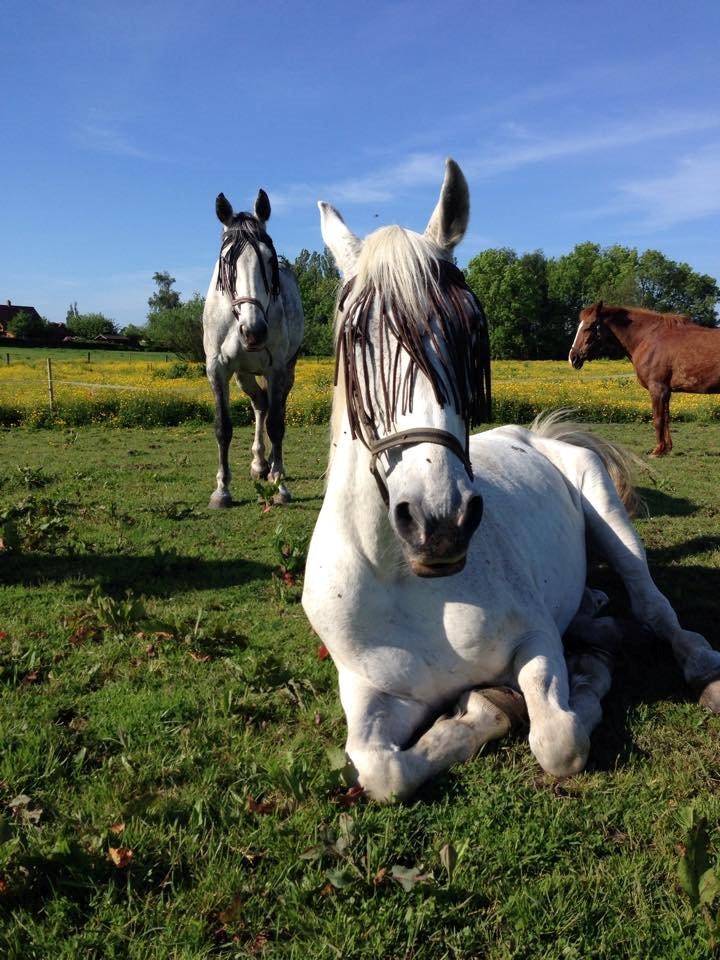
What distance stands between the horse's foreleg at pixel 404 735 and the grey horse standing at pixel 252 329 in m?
5.10

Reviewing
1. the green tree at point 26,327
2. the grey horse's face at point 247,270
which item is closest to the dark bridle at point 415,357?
the grey horse's face at point 247,270

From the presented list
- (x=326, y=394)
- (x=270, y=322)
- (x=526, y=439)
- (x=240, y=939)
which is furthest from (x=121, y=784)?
(x=326, y=394)

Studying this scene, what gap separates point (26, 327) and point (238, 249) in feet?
264

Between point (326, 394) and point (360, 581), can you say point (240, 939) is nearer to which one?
point (360, 581)

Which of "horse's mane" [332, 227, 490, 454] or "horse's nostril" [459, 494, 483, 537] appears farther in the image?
"horse's mane" [332, 227, 490, 454]

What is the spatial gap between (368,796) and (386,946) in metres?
0.63

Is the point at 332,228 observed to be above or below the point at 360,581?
above

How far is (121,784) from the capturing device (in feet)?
8.95

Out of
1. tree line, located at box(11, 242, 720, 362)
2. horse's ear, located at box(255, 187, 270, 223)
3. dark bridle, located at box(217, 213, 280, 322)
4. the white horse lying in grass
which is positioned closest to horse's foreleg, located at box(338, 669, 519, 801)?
the white horse lying in grass

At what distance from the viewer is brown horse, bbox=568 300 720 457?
1333 cm

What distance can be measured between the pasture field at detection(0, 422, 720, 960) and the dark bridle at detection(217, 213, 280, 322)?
400 centimetres

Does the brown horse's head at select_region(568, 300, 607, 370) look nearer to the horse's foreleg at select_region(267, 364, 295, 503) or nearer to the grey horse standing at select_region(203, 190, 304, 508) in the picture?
the grey horse standing at select_region(203, 190, 304, 508)

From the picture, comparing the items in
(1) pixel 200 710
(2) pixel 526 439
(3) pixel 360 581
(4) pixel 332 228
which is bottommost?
(1) pixel 200 710

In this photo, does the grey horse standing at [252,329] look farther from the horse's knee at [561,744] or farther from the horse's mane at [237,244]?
the horse's knee at [561,744]
